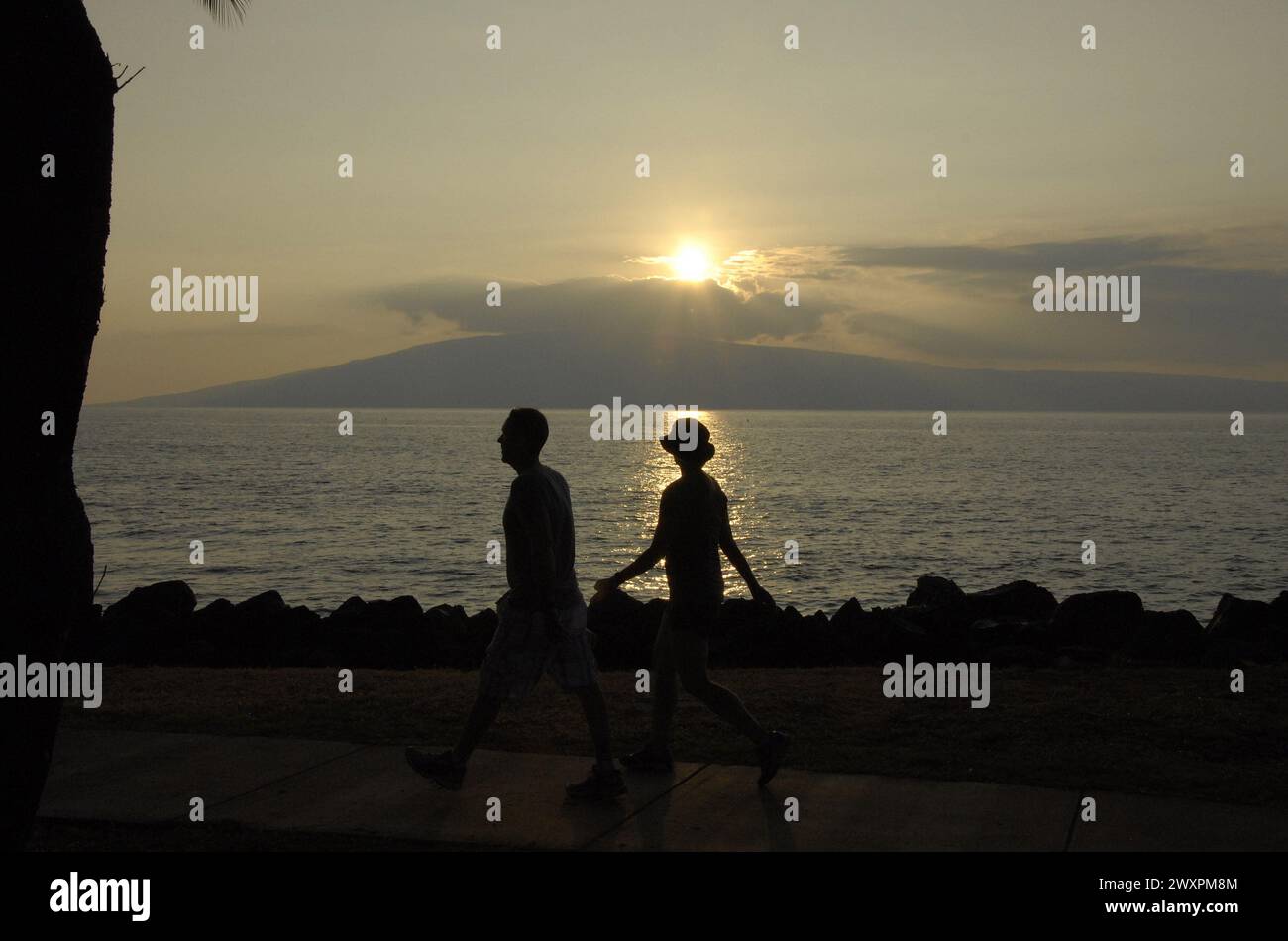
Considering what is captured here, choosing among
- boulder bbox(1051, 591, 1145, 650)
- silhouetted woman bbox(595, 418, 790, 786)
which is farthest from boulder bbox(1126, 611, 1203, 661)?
silhouetted woman bbox(595, 418, 790, 786)

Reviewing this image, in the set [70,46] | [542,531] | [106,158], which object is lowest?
[542,531]

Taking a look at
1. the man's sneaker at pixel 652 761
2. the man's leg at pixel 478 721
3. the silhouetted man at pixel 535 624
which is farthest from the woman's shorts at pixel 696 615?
the man's leg at pixel 478 721

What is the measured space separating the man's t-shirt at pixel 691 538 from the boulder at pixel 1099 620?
8.75 m

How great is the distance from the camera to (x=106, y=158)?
15.5ft

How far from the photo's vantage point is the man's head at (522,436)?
6.17m

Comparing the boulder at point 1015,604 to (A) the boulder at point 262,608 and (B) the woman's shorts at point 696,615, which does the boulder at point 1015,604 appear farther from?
(B) the woman's shorts at point 696,615

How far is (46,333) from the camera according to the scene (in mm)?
4500

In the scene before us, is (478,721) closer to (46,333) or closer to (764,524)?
(46,333)

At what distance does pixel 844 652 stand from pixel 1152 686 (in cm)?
586

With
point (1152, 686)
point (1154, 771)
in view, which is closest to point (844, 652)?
point (1152, 686)

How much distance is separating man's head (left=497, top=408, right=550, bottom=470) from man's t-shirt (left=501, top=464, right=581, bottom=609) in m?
0.08

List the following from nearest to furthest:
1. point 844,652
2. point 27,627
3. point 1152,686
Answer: point 27,627 < point 1152,686 < point 844,652
